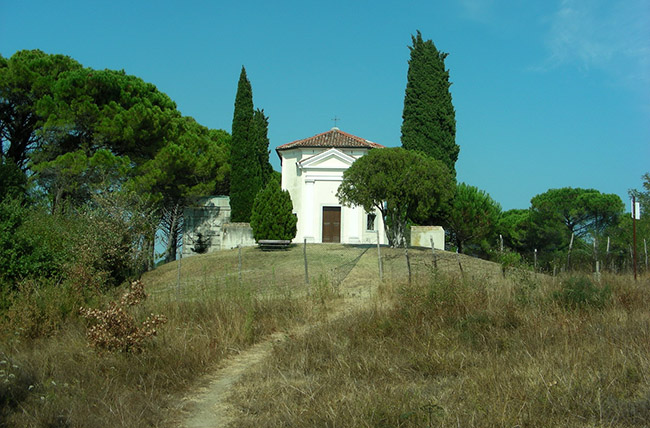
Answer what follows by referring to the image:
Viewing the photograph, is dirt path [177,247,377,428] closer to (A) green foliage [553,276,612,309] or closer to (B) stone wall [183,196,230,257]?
(A) green foliage [553,276,612,309]

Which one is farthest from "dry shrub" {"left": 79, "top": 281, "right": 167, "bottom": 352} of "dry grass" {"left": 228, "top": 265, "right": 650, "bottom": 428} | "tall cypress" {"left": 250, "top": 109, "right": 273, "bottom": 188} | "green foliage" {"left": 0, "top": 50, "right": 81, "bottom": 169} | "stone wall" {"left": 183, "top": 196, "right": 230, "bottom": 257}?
"tall cypress" {"left": 250, "top": 109, "right": 273, "bottom": 188}

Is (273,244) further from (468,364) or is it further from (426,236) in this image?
(468,364)

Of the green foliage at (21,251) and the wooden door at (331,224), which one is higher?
the wooden door at (331,224)

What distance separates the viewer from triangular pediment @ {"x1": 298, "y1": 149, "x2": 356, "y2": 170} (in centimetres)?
3112

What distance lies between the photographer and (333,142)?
33.6 metres

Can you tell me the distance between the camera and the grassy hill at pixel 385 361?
5.04 metres

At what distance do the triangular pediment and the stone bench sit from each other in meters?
6.74

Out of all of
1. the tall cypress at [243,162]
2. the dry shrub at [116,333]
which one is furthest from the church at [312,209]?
the dry shrub at [116,333]

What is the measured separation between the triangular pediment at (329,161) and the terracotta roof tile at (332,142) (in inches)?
79.3

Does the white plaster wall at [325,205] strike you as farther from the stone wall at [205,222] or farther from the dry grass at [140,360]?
the dry grass at [140,360]

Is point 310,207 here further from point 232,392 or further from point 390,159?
point 232,392

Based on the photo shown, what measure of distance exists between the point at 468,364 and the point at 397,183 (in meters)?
17.1

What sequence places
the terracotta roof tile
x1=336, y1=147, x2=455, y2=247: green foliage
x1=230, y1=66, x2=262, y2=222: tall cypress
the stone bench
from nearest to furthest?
1. x1=336, y1=147, x2=455, y2=247: green foliage
2. the stone bench
3. x1=230, y1=66, x2=262, y2=222: tall cypress
4. the terracotta roof tile

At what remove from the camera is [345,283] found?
47.9 feet
